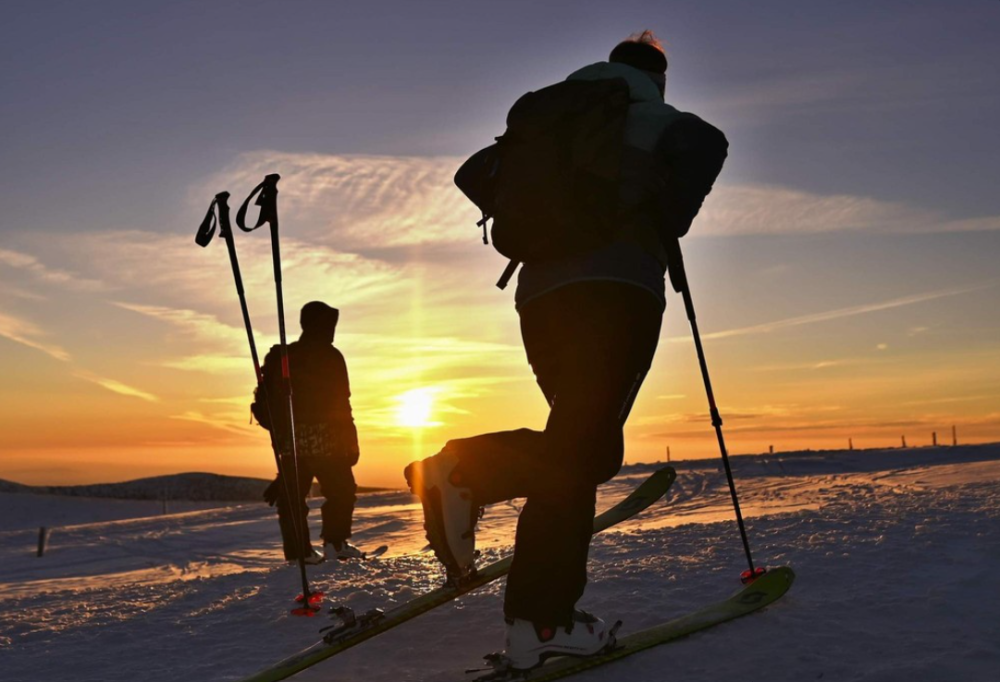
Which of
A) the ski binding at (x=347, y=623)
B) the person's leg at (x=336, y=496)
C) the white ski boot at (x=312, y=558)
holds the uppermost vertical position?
the person's leg at (x=336, y=496)

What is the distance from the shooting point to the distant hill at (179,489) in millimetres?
30812

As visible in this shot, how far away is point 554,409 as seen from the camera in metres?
3.02

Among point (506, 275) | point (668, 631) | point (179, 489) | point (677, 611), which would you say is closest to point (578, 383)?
point (506, 275)

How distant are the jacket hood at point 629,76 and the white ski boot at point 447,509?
1.52m

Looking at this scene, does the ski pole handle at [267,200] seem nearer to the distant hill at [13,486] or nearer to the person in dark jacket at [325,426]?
the person in dark jacket at [325,426]

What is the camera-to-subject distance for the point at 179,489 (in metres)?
32.7

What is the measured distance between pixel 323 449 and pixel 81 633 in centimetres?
322

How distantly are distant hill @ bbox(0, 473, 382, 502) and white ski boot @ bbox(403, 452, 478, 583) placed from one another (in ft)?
90.6

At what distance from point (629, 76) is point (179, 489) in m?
32.7

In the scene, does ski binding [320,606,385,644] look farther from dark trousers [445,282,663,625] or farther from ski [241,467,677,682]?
dark trousers [445,282,663,625]

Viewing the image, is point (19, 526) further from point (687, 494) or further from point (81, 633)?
point (81, 633)

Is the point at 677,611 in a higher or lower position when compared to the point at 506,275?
lower

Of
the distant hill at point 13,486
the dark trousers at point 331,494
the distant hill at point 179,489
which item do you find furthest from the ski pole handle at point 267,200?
the distant hill at point 13,486

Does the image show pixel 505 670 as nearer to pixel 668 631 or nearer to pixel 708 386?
pixel 668 631
